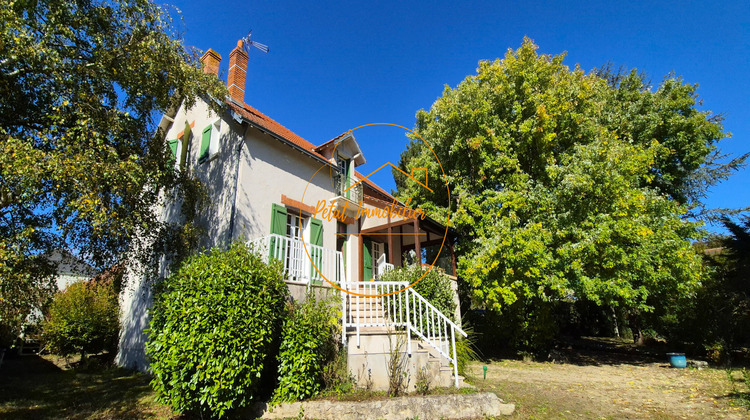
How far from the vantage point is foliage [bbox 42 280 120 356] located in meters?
12.3

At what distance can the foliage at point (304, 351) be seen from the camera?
621 centimetres

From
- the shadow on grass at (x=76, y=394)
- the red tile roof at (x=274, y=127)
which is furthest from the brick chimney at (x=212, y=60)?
the shadow on grass at (x=76, y=394)

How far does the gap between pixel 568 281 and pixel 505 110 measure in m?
7.07

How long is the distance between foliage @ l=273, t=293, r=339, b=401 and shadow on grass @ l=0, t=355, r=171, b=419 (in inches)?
93.2

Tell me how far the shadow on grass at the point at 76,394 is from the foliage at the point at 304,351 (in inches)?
93.2

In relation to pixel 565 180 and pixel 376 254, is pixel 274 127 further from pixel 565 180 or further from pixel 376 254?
pixel 565 180

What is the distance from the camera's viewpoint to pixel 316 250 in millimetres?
9898

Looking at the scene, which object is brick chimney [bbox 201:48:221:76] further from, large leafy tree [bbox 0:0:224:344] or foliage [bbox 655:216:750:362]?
foliage [bbox 655:216:750:362]

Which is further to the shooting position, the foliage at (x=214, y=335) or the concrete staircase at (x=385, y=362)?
the concrete staircase at (x=385, y=362)

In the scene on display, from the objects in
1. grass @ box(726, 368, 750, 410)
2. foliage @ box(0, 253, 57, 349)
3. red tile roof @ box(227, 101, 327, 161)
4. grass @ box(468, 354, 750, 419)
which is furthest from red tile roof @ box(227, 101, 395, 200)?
grass @ box(726, 368, 750, 410)

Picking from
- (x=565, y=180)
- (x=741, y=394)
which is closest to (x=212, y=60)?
(x=565, y=180)

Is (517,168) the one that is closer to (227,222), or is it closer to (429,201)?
(429,201)

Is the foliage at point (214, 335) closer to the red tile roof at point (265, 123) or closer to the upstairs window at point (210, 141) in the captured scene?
the red tile roof at point (265, 123)

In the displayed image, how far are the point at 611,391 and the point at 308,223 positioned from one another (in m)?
9.29
